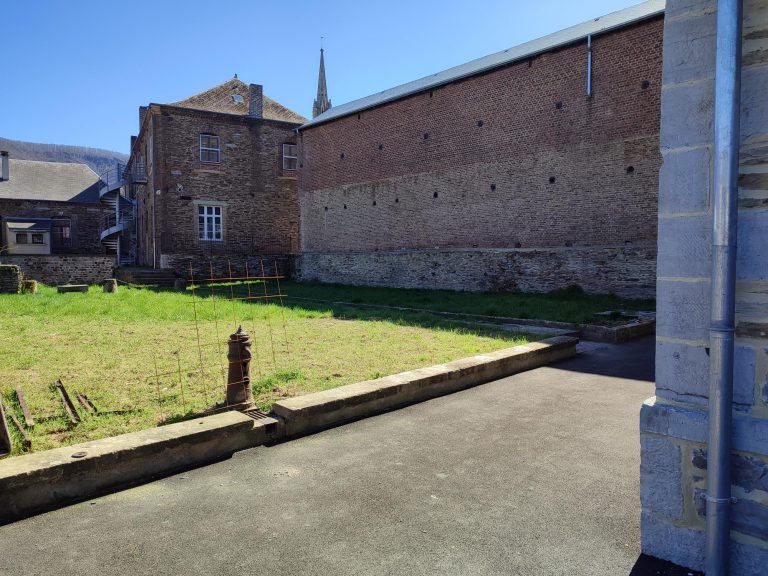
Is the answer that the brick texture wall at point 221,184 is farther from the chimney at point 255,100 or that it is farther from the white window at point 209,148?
the chimney at point 255,100

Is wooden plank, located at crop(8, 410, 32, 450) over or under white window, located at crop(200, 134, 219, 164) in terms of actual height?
under

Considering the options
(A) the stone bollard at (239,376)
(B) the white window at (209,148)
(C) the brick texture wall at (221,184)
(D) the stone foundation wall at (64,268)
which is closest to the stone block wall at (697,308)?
(A) the stone bollard at (239,376)

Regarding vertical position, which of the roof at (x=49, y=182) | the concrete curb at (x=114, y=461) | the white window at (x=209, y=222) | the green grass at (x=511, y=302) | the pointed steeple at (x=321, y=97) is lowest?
the concrete curb at (x=114, y=461)

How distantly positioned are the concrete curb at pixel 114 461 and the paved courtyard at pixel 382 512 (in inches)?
5.5

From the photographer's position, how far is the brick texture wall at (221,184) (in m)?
23.8

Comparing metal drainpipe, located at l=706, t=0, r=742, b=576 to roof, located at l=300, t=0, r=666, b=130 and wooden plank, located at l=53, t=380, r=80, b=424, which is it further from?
roof, located at l=300, t=0, r=666, b=130

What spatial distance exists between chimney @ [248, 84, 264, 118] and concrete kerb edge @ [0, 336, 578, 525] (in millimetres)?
24469

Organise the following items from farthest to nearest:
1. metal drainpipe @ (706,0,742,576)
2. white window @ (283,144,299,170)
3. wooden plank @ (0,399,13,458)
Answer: white window @ (283,144,299,170) → wooden plank @ (0,399,13,458) → metal drainpipe @ (706,0,742,576)

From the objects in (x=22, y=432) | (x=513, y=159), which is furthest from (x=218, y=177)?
(x=22, y=432)

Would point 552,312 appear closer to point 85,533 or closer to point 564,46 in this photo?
point 564,46

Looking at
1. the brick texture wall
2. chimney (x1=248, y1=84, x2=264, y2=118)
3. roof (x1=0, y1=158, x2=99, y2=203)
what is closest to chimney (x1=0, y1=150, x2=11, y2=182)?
roof (x1=0, y1=158, x2=99, y2=203)

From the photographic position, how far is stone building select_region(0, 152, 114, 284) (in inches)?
1209

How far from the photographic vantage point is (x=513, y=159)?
16.9m

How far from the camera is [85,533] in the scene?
2.76m
